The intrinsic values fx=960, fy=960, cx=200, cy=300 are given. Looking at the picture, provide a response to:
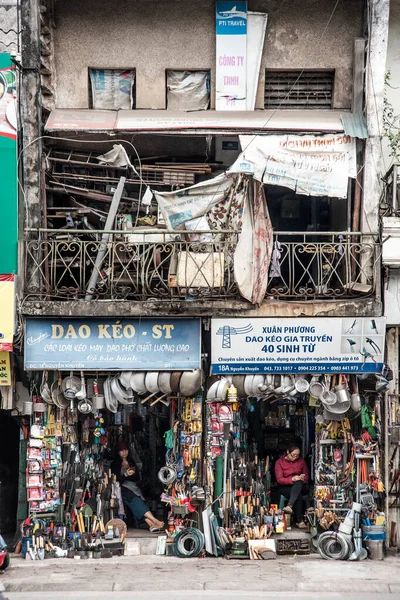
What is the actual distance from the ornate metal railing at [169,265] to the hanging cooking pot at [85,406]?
5.05 ft

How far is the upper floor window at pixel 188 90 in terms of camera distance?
48.3 ft

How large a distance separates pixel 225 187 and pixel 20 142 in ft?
9.90

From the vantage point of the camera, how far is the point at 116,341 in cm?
1382

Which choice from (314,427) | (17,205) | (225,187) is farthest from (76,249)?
(314,427)

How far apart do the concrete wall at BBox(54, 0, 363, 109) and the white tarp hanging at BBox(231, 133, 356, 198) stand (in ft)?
4.46

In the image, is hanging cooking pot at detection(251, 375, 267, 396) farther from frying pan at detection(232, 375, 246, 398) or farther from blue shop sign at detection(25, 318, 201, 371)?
blue shop sign at detection(25, 318, 201, 371)

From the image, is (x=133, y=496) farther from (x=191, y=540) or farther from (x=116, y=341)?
(x=116, y=341)

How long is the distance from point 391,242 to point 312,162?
1.60 metres

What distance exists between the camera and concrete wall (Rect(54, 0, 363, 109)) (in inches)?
568

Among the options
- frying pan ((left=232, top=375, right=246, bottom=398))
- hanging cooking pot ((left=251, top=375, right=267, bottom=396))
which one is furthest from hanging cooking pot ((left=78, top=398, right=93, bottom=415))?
hanging cooking pot ((left=251, top=375, right=267, bottom=396))

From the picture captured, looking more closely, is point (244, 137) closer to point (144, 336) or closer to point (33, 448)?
point (144, 336)

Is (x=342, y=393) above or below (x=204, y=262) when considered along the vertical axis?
below

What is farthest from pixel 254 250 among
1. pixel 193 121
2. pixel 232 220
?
pixel 193 121

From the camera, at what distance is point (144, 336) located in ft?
45.4
